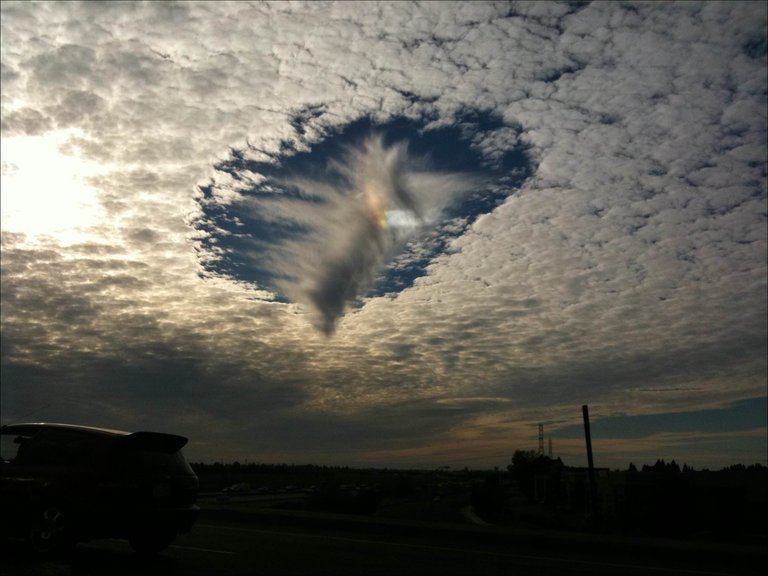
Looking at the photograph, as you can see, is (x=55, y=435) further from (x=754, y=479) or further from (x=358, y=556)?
(x=754, y=479)

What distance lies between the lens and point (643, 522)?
3747cm

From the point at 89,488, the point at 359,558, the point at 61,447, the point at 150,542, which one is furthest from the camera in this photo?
the point at 359,558

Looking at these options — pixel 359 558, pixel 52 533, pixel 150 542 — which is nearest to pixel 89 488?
pixel 52 533

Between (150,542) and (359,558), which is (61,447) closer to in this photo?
(150,542)

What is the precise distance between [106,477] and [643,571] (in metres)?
7.92

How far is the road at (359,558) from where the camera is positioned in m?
8.98

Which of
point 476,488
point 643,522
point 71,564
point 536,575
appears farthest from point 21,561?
point 476,488

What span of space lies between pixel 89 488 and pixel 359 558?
4.15 meters

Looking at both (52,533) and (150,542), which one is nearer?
(52,533)

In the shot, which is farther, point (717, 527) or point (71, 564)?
point (717, 527)

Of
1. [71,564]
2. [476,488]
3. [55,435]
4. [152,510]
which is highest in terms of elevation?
[476,488]

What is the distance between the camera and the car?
29.2ft

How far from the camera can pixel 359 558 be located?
10461 mm

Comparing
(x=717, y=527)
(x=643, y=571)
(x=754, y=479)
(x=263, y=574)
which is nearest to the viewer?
(x=263, y=574)
